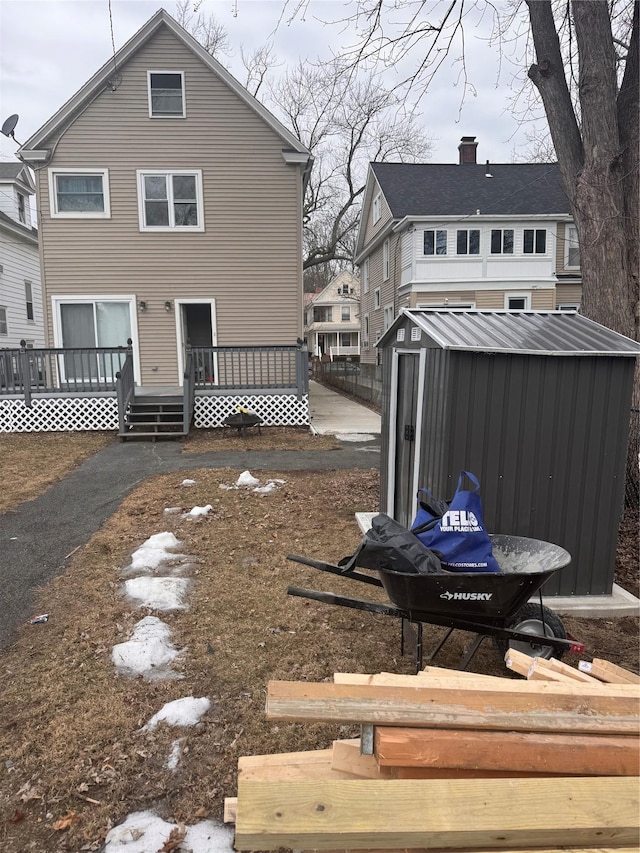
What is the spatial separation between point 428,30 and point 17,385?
10786 mm

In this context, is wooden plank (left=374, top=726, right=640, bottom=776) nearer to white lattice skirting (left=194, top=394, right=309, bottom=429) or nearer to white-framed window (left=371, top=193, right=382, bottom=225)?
white lattice skirting (left=194, top=394, right=309, bottom=429)

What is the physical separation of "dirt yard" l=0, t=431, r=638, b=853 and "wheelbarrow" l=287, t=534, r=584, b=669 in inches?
18.3

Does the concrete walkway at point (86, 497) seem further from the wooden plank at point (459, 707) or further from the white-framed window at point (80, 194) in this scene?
the white-framed window at point (80, 194)

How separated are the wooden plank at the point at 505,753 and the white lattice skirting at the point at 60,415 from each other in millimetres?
12044

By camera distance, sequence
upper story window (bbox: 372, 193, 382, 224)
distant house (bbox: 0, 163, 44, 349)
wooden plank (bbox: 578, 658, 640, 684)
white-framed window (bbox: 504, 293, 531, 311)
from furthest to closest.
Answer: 1. upper story window (bbox: 372, 193, 382, 224)
2. white-framed window (bbox: 504, 293, 531, 311)
3. distant house (bbox: 0, 163, 44, 349)
4. wooden plank (bbox: 578, 658, 640, 684)

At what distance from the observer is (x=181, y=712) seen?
310 centimetres

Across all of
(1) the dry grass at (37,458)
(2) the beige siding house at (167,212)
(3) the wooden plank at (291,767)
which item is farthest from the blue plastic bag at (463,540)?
(2) the beige siding house at (167,212)

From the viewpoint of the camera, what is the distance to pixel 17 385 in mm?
13016

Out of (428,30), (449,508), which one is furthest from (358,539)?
(428,30)

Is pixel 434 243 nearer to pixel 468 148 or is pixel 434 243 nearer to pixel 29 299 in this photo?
pixel 468 148

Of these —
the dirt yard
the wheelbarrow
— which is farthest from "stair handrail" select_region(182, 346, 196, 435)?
the wheelbarrow

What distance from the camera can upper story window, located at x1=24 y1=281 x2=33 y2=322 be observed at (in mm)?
23219

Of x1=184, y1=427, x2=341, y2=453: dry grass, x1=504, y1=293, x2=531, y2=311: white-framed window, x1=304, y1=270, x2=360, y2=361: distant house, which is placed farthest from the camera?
x1=304, y1=270, x2=360, y2=361: distant house

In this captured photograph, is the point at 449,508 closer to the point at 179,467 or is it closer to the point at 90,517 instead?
the point at 90,517
